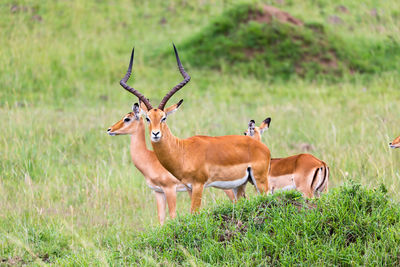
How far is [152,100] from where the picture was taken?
546 inches

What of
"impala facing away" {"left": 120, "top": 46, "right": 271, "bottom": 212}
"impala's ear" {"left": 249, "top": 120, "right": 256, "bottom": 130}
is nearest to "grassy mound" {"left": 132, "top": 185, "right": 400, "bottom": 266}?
"impala facing away" {"left": 120, "top": 46, "right": 271, "bottom": 212}

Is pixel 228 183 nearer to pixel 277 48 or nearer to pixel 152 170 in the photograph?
pixel 152 170

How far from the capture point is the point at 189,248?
4.56m

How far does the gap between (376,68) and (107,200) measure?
442 inches

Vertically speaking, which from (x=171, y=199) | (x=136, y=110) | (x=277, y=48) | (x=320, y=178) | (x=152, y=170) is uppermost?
(x=277, y=48)

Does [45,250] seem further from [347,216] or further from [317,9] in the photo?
[317,9]

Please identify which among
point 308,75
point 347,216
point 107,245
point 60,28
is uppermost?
point 60,28

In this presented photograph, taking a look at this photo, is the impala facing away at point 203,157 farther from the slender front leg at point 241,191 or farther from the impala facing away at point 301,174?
the impala facing away at point 301,174

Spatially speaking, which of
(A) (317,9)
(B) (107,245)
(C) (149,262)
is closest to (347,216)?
(C) (149,262)

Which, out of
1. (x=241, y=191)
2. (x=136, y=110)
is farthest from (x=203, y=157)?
(x=136, y=110)

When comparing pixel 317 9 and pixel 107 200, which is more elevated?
pixel 317 9

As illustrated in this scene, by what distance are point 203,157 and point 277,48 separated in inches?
459

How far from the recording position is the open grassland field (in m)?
6.00

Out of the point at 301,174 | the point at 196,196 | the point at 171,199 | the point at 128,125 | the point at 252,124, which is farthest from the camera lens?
the point at 252,124
